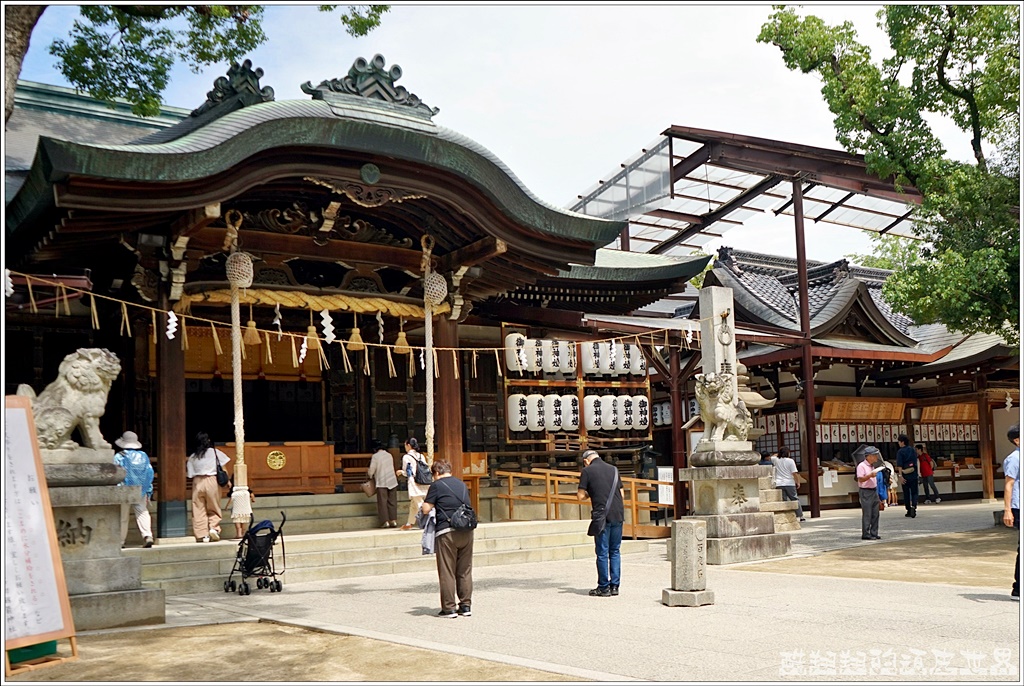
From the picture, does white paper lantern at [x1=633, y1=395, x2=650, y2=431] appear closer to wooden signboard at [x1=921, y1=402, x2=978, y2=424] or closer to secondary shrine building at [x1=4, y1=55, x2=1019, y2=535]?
secondary shrine building at [x1=4, y1=55, x2=1019, y2=535]

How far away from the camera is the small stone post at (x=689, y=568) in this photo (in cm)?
940

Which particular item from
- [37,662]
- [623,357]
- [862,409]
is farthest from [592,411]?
[37,662]

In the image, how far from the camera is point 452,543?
895 centimetres

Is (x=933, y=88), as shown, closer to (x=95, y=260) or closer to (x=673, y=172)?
(x=673, y=172)

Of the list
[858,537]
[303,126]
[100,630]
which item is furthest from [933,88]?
[100,630]

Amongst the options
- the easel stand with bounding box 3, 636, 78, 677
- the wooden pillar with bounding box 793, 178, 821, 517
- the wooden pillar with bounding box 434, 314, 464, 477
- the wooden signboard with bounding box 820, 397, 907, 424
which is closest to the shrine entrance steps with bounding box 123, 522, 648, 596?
the wooden pillar with bounding box 434, 314, 464, 477

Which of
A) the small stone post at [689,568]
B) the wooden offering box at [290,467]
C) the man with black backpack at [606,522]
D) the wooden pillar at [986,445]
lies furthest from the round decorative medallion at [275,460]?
the wooden pillar at [986,445]

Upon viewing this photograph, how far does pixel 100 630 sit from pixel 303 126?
6.72 meters

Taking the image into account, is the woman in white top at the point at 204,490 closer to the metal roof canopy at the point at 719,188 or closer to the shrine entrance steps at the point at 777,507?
the shrine entrance steps at the point at 777,507

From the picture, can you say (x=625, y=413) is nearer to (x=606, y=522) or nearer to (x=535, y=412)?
(x=535, y=412)

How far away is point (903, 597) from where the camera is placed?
379 inches

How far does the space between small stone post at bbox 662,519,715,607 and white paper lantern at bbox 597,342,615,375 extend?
9967mm

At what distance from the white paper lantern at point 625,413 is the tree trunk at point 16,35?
13908 millimetres

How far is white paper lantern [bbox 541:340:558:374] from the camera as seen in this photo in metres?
18.8
